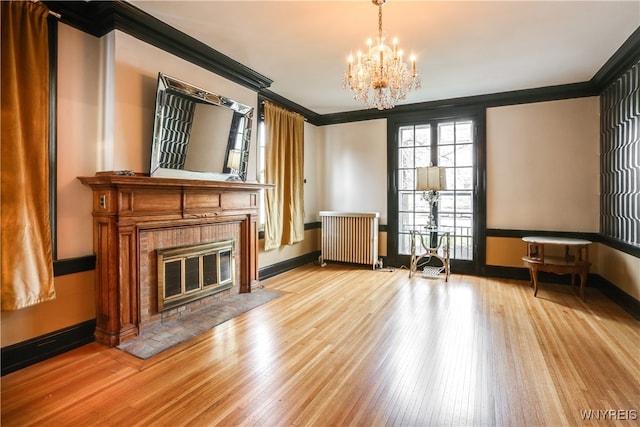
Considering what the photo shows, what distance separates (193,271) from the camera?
133 inches

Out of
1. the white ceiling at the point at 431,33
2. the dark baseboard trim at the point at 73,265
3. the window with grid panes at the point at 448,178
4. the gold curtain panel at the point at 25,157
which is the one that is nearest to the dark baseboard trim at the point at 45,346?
the gold curtain panel at the point at 25,157

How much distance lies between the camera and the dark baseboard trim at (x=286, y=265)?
484 cm

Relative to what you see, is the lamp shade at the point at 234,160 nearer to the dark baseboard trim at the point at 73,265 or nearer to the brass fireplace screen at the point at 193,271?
the brass fireplace screen at the point at 193,271

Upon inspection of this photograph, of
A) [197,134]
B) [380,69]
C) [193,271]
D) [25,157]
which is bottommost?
[193,271]

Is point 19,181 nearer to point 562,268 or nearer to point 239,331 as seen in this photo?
point 239,331

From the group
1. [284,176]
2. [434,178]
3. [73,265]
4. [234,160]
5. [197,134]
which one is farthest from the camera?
[284,176]

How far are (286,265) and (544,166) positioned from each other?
4.18 meters

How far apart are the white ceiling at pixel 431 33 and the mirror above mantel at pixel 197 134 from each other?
595 mm

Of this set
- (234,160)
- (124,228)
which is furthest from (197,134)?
(124,228)

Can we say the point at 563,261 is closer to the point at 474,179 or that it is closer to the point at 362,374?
the point at 474,179

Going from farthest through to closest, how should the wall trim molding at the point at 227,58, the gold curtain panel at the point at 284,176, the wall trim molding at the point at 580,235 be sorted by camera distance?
the gold curtain panel at the point at 284,176 → the wall trim molding at the point at 580,235 → the wall trim molding at the point at 227,58

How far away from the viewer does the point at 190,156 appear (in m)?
3.27

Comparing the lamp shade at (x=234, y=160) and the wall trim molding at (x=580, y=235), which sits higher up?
the lamp shade at (x=234, y=160)

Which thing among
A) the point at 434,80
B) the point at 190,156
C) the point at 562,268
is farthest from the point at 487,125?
the point at 190,156
